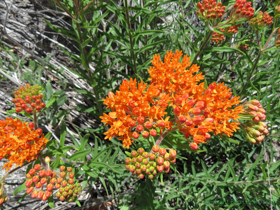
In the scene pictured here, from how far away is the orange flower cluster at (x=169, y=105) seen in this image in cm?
208

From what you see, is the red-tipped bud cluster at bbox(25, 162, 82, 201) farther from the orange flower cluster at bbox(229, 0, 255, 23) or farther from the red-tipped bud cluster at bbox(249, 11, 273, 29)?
the red-tipped bud cluster at bbox(249, 11, 273, 29)

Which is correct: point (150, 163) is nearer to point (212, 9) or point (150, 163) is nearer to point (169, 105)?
point (169, 105)

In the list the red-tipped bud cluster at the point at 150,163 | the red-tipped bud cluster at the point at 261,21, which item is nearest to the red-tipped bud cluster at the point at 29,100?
the red-tipped bud cluster at the point at 150,163

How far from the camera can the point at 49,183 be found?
2170mm

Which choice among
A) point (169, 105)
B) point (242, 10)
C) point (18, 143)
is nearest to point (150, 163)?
point (169, 105)

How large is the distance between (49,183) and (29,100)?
3.29 feet

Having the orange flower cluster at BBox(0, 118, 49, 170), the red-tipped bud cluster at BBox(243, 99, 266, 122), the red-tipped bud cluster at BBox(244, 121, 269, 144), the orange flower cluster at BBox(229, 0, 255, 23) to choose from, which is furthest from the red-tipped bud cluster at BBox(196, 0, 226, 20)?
the orange flower cluster at BBox(0, 118, 49, 170)

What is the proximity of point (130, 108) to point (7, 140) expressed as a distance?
1400 mm

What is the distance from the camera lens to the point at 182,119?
200 centimetres

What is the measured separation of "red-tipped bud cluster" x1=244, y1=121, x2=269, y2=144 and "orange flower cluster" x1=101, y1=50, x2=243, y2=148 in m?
0.38

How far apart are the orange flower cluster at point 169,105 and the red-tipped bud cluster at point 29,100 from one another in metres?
0.79

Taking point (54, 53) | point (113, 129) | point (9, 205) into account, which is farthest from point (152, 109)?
point (54, 53)

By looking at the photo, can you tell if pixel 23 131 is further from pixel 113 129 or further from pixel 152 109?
pixel 152 109

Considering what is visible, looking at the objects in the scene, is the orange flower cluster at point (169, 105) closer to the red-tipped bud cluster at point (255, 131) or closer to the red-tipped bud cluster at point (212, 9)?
the red-tipped bud cluster at point (255, 131)
